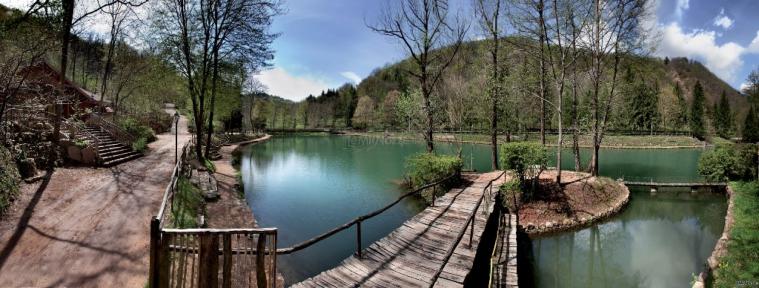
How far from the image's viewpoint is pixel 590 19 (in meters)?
21.1

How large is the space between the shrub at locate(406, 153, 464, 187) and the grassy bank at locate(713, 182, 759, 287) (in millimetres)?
10458

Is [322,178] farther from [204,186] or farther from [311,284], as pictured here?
[311,284]

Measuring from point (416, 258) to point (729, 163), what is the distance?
25569mm

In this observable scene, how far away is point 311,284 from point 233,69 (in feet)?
74.4

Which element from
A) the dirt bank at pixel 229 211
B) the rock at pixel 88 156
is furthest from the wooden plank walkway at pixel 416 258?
the rock at pixel 88 156

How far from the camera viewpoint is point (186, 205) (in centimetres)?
1359

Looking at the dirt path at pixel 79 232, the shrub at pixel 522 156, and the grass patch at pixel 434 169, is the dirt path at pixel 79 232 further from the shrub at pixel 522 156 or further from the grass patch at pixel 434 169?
the shrub at pixel 522 156

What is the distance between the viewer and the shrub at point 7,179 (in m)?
10.6

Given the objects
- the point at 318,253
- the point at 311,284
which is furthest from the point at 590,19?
the point at 311,284

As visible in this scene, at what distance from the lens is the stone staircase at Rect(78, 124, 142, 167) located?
59.0 ft

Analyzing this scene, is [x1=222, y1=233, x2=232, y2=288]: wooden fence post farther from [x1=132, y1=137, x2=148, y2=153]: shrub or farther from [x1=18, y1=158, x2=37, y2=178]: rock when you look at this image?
[x1=132, y1=137, x2=148, y2=153]: shrub

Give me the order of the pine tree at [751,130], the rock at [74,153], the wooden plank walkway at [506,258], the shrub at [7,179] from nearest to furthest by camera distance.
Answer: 1. the wooden plank walkway at [506,258]
2. the shrub at [7,179]
3. the rock at [74,153]
4. the pine tree at [751,130]

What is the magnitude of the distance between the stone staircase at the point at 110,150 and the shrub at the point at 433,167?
1510 cm

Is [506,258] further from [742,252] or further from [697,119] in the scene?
[697,119]
